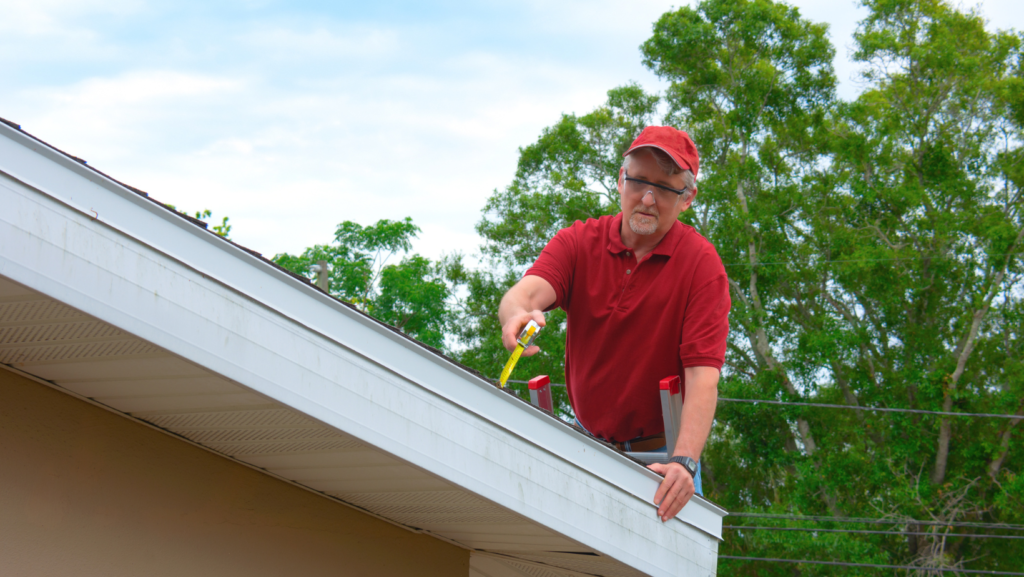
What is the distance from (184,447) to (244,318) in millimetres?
790

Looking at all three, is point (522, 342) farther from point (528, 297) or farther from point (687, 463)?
point (687, 463)

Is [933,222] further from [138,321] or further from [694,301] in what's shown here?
[138,321]

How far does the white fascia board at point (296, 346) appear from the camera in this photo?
146 cm

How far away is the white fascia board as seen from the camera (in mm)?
1464

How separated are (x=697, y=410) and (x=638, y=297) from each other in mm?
466

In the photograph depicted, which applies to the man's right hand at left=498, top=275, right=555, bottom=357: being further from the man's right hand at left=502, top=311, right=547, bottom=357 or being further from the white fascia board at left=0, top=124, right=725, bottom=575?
the white fascia board at left=0, top=124, right=725, bottom=575

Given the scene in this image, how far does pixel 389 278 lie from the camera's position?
2823 cm

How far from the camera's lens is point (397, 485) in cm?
221

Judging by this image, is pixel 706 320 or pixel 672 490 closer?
pixel 672 490

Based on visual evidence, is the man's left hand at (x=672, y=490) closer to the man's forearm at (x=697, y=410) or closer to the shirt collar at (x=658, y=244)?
the man's forearm at (x=697, y=410)

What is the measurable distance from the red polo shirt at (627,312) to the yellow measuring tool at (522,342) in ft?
1.49

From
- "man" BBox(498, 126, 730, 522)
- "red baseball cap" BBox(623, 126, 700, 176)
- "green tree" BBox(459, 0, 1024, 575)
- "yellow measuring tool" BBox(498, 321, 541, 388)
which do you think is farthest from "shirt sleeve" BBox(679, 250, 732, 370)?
"green tree" BBox(459, 0, 1024, 575)

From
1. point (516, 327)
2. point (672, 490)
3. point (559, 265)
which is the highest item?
point (559, 265)

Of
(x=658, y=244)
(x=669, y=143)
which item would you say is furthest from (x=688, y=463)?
(x=669, y=143)
